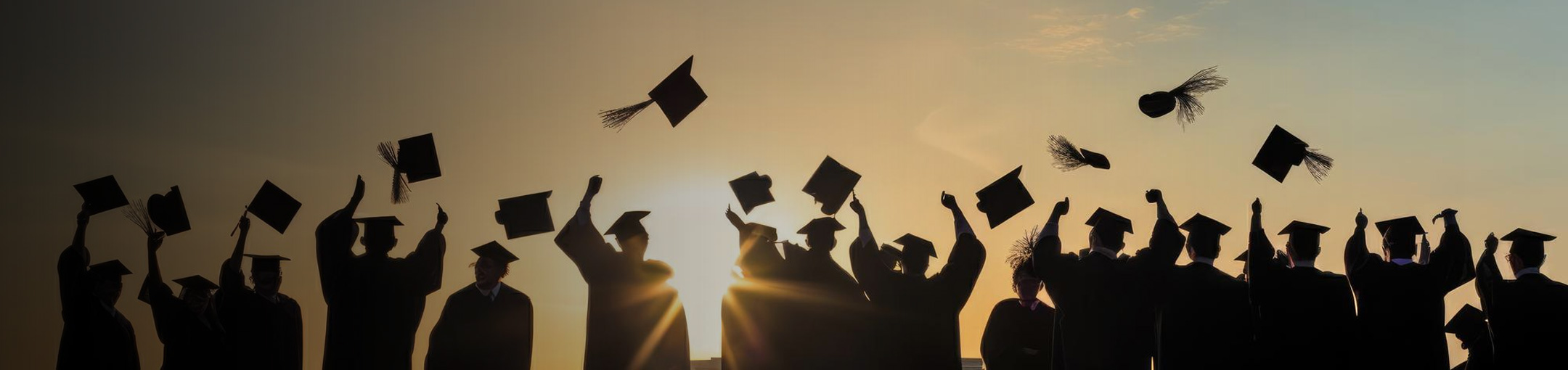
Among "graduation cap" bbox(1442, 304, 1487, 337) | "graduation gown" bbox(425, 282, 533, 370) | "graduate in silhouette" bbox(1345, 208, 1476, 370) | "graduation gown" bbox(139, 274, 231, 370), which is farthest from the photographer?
"graduation cap" bbox(1442, 304, 1487, 337)

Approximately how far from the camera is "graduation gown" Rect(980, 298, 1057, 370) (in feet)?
30.4

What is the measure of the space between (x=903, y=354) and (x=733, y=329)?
3.97ft

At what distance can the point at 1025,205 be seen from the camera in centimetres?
1027

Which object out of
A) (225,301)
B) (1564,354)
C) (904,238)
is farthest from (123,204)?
(1564,354)

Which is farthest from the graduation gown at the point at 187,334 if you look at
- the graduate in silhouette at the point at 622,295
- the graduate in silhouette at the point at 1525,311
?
the graduate in silhouette at the point at 1525,311

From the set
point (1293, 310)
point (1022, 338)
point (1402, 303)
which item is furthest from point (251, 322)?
point (1402, 303)

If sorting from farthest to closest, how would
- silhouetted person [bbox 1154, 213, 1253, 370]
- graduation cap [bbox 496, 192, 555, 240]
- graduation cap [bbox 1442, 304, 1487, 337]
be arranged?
1. graduation cap [bbox 1442, 304, 1487, 337]
2. graduation cap [bbox 496, 192, 555, 240]
3. silhouetted person [bbox 1154, 213, 1253, 370]

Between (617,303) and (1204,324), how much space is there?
4103mm

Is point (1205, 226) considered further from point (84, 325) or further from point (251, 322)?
point (84, 325)

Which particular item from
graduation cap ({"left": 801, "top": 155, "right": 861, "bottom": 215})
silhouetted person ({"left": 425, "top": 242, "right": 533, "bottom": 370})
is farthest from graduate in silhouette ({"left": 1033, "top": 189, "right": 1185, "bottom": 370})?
silhouetted person ({"left": 425, "top": 242, "right": 533, "bottom": 370})

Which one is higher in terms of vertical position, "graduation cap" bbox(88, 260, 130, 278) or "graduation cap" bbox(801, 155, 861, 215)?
"graduation cap" bbox(801, 155, 861, 215)

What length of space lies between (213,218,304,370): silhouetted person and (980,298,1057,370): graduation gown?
221 inches

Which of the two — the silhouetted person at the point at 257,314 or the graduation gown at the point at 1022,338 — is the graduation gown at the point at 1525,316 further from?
the silhouetted person at the point at 257,314

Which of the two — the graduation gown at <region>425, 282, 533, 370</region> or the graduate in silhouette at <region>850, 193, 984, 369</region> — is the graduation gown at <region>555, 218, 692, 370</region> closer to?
the graduation gown at <region>425, 282, 533, 370</region>
